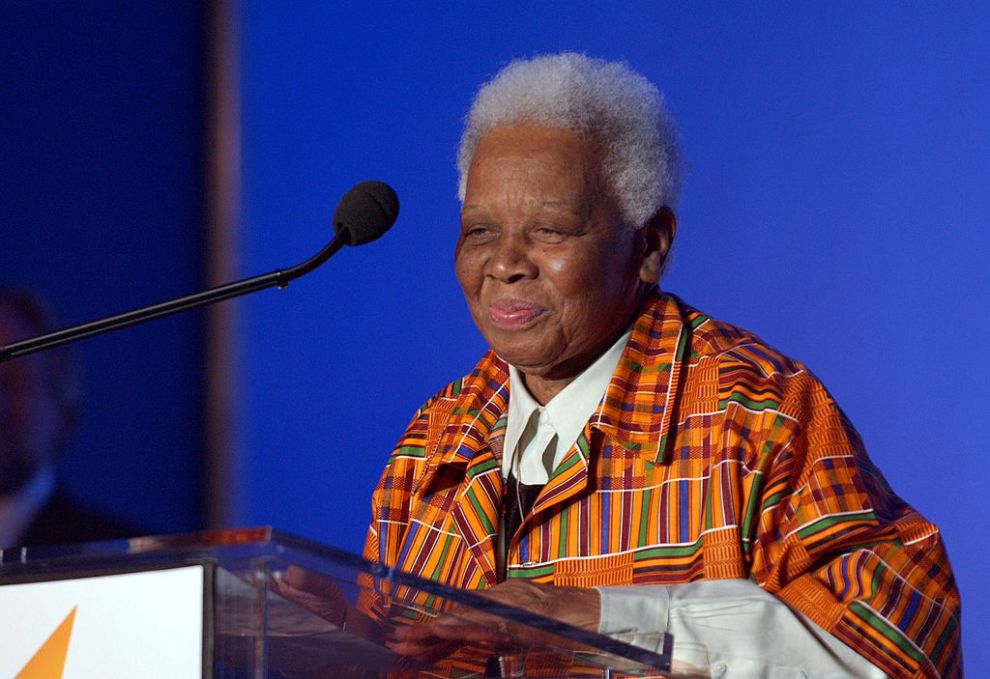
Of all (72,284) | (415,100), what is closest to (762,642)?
(415,100)

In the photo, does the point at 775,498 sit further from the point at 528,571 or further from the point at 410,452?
the point at 410,452

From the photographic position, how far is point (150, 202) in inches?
121

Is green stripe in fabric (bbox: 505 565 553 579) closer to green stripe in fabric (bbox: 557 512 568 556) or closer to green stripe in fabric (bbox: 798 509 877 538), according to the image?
green stripe in fabric (bbox: 557 512 568 556)

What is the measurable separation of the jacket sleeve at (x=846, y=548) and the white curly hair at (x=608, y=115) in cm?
31

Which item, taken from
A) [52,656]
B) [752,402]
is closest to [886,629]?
[752,402]

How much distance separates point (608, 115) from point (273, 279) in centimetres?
56

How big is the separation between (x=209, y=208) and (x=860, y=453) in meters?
1.97

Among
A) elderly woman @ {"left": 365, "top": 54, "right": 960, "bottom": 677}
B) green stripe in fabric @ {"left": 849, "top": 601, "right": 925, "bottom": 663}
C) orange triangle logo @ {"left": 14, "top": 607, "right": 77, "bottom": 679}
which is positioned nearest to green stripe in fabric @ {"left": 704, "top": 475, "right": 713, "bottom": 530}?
elderly woman @ {"left": 365, "top": 54, "right": 960, "bottom": 677}

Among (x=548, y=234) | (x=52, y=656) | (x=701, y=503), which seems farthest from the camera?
(x=548, y=234)

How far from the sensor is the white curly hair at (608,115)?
167cm

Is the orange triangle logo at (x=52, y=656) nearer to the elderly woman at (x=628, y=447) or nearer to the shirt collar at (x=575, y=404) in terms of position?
the elderly woman at (x=628, y=447)

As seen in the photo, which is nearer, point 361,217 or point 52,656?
point 52,656

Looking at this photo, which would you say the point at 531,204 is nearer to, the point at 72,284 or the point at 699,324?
the point at 699,324

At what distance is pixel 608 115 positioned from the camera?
1.68 meters
